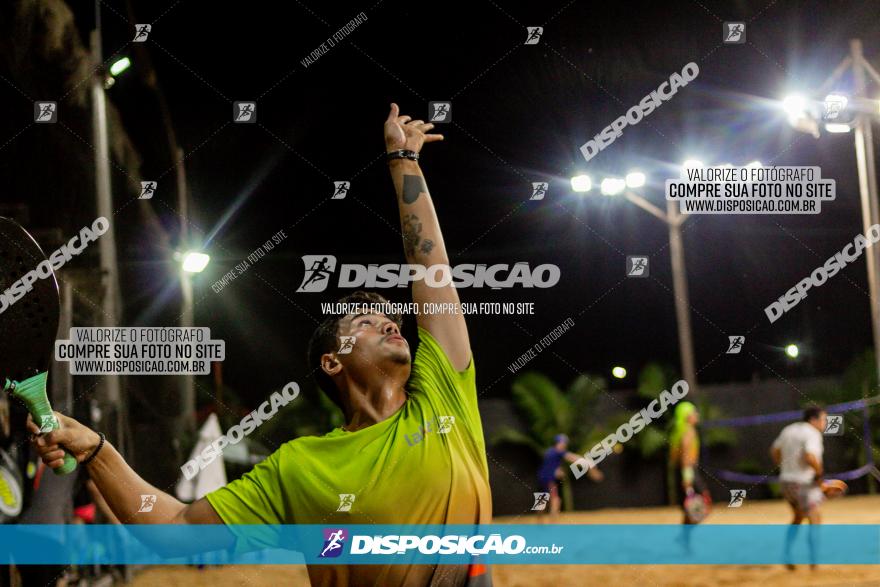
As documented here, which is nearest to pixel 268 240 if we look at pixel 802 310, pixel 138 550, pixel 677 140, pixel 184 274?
pixel 184 274

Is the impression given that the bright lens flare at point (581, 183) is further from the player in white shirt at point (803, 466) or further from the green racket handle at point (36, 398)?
the green racket handle at point (36, 398)

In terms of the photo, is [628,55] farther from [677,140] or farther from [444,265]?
[444,265]

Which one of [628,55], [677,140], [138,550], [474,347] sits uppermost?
[628,55]

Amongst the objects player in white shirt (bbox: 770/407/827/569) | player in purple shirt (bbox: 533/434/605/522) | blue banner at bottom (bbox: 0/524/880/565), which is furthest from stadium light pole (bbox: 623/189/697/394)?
player in purple shirt (bbox: 533/434/605/522)

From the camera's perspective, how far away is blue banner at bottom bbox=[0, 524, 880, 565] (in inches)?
146

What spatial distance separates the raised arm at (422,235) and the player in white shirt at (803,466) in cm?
240

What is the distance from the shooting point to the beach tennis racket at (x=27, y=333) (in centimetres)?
323

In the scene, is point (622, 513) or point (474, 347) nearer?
point (474, 347)

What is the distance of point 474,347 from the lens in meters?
4.45

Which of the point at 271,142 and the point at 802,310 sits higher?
the point at 271,142

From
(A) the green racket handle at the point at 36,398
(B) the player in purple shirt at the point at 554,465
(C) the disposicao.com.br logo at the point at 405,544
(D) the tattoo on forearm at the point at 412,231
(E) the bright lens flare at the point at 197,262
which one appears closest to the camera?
(A) the green racket handle at the point at 36,398

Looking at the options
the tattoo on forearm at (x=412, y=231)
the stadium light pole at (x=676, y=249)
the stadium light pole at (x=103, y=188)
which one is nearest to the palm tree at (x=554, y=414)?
the stadium light pole at (x=676, y=249)

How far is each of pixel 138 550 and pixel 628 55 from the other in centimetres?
397

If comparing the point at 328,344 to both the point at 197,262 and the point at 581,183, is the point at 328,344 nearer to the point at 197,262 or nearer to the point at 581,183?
the point at 197,262
